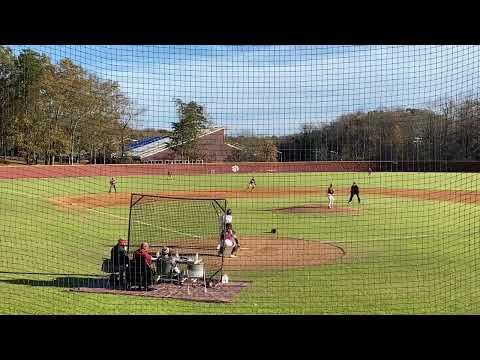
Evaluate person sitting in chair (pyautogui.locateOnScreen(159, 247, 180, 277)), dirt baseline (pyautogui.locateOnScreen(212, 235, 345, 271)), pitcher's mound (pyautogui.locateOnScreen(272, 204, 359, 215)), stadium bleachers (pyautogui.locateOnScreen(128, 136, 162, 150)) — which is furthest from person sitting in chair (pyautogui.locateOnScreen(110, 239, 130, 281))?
stadium bleachers (pyautogui.locateOnScreen(128, 136, 162, 150))

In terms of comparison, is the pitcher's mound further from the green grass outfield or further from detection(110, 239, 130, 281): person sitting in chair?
detection(110, 239, 130, 281): person sitting in chair

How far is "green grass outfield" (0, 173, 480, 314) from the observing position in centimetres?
789

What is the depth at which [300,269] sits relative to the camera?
11156 mm

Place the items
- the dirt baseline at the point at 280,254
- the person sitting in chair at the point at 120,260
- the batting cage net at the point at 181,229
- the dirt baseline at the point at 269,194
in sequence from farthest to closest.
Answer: the dirt baseline at the point at 269,194 < the batting cage net at the point at 181,229 < the dirt baseline at the point at 280,254 < the person sitting in chair at the point at 120,260

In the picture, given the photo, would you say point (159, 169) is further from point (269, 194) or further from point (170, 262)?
point (170, 262)

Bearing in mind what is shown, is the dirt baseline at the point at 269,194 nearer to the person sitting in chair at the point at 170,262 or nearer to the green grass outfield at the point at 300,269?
the green grass outfield at the point at 300,269

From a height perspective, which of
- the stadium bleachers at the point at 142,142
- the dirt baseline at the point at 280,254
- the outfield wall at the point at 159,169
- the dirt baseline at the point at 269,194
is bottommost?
the dirt baseline at the point at 280,254

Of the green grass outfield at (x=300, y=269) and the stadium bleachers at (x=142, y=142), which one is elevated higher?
the stadium bleachers at (x=142, y=142)

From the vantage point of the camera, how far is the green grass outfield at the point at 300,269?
789cm

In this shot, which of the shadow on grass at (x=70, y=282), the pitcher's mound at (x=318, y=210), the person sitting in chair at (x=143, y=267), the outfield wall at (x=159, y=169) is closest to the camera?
the person sitting in chair at (x=143, y=267)

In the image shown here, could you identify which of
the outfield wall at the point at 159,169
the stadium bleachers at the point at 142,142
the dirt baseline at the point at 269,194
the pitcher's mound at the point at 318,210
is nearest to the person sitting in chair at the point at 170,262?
the dirt baseline at the point at 269,194

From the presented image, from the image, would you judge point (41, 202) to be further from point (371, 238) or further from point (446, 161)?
point (446, 161)
